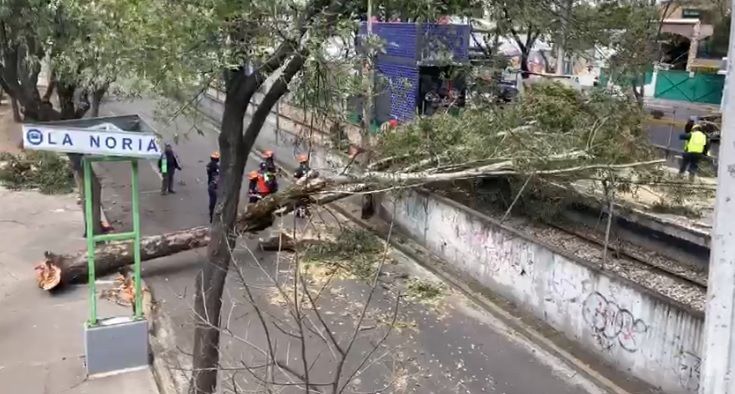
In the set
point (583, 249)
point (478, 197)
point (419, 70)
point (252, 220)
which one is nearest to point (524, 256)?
point (583, 249)

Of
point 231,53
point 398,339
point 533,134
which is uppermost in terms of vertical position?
point 231,53

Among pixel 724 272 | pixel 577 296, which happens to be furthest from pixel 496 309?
pixel 724 272

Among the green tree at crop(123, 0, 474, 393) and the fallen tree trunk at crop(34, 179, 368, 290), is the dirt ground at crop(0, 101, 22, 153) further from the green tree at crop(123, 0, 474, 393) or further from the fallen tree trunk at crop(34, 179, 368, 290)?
the green tree at crop(123, 0, 474, 393)

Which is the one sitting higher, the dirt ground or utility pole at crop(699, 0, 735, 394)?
utility pole at crop(699, 0, 735, 394)

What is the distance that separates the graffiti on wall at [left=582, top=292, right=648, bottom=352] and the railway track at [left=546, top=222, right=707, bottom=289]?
2583 mm

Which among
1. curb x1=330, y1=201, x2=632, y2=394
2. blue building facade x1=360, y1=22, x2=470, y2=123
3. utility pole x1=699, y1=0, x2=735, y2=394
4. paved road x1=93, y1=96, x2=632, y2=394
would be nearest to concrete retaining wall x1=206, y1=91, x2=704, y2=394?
curb x1=330, y1=201, x2=632, y2=394

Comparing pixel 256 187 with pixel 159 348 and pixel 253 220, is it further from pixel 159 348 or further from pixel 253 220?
pixel 159 348

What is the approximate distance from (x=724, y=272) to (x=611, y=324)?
660cm

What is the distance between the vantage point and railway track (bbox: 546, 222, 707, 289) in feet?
39.1

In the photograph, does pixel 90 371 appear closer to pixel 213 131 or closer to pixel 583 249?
pixel 583 249

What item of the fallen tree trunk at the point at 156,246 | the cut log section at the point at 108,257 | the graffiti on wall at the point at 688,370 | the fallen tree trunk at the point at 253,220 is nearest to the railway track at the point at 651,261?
the fallen tree trunk at the point at 253,220

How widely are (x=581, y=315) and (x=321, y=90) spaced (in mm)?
5738

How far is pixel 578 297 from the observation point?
34.2 ft

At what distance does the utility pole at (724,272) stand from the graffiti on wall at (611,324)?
6006 mm
